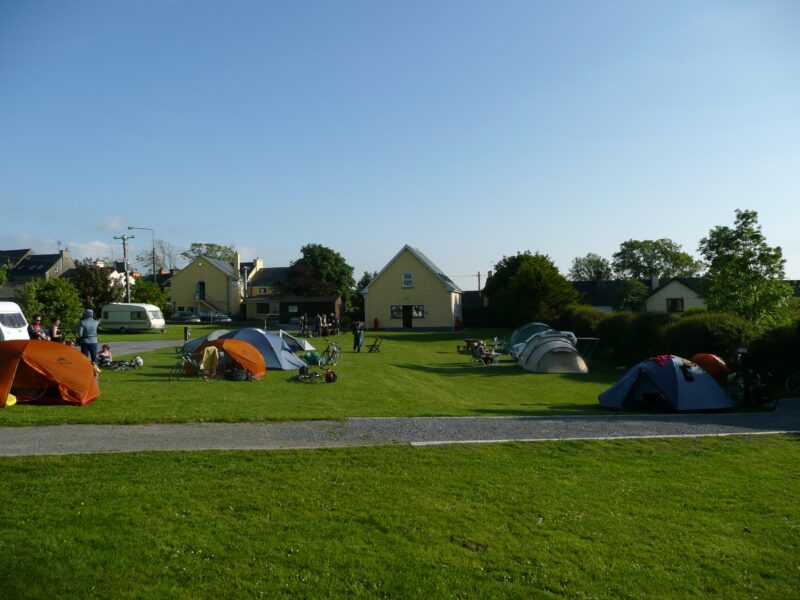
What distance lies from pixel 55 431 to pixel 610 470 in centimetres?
905

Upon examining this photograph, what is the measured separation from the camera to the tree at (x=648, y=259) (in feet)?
320

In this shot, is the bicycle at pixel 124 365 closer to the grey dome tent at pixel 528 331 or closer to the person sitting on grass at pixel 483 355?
the person sitting on grass at pixel 483 355

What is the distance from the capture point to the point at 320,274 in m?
80.2

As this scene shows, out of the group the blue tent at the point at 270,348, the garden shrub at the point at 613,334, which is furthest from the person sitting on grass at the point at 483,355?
the blue tent at the point at 270,348

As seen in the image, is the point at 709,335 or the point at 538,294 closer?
the point at 709,335

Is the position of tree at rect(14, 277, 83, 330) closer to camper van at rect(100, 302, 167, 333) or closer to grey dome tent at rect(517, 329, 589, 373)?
camper van at rect(100, 302, 167, 333)

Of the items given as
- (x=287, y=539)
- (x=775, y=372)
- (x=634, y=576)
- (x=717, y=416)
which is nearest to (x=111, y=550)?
(x=287, y=539)

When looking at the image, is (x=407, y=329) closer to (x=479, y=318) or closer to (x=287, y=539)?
(x=479, y=318)

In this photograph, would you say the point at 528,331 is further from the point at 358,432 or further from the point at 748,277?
the point at 358,432

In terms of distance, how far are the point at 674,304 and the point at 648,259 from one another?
43.3 metres

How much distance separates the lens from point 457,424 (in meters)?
12.3

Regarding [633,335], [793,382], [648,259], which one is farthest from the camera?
[648,259]

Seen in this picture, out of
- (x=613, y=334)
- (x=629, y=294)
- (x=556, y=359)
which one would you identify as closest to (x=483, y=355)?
(x=556, y=359)

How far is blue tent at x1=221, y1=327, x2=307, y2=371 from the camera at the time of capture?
2194cm
